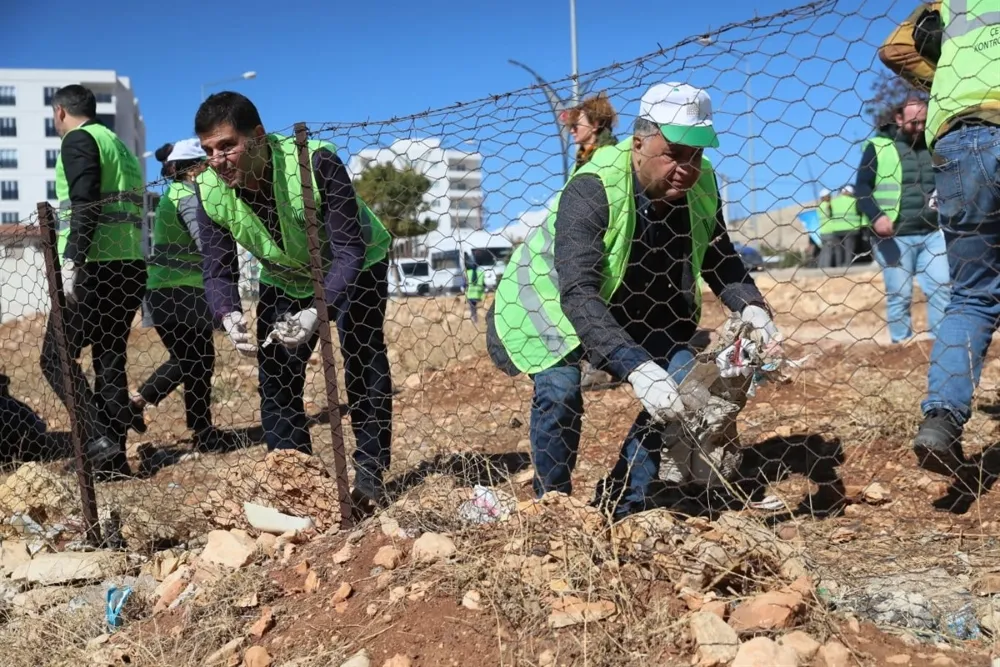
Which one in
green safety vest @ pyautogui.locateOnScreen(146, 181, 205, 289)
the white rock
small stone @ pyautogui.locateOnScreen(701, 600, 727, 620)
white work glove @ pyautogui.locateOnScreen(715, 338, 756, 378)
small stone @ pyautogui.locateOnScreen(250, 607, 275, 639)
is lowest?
small stone @ pyautogui.locateOnScreen(250, 607, 275, 639)

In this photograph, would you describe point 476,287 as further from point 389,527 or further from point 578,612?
point 578,612

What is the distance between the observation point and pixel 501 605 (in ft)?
7.33

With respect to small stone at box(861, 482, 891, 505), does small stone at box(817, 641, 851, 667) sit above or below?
above

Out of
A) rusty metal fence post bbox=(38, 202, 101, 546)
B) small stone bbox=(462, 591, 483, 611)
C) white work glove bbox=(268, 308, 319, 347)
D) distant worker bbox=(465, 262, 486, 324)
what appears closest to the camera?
small stone bbox=(462, 591, 483, 611)

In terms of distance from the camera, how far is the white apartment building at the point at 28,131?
5541 centimetres

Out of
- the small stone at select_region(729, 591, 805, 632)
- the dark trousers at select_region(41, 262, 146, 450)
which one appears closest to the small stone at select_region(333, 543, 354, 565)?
the small stone at select_region(729, 591, 805, 632)

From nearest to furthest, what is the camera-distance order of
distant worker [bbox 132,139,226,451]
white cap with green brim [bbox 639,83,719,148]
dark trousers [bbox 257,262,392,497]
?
white cap with green brim [bbox 639,83,719,148]
dark trousers [bbox 257,262,392,497]
distant worker [bbox 132,139,226,451]

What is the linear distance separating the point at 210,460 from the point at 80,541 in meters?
1.08

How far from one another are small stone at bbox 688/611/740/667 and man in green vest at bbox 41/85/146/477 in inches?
119

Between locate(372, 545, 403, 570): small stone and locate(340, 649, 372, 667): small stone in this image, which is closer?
locate(340, 649, 372, 667): small stone

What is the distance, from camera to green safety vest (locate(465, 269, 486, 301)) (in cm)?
414

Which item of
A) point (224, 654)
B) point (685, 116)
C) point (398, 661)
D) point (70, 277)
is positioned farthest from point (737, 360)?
point (70, 277)

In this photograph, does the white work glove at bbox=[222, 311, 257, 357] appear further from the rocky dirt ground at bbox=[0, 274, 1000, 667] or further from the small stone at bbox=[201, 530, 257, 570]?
the small stone at bbox=[201, 530, 257, 570]

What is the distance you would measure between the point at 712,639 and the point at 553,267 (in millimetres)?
1272
